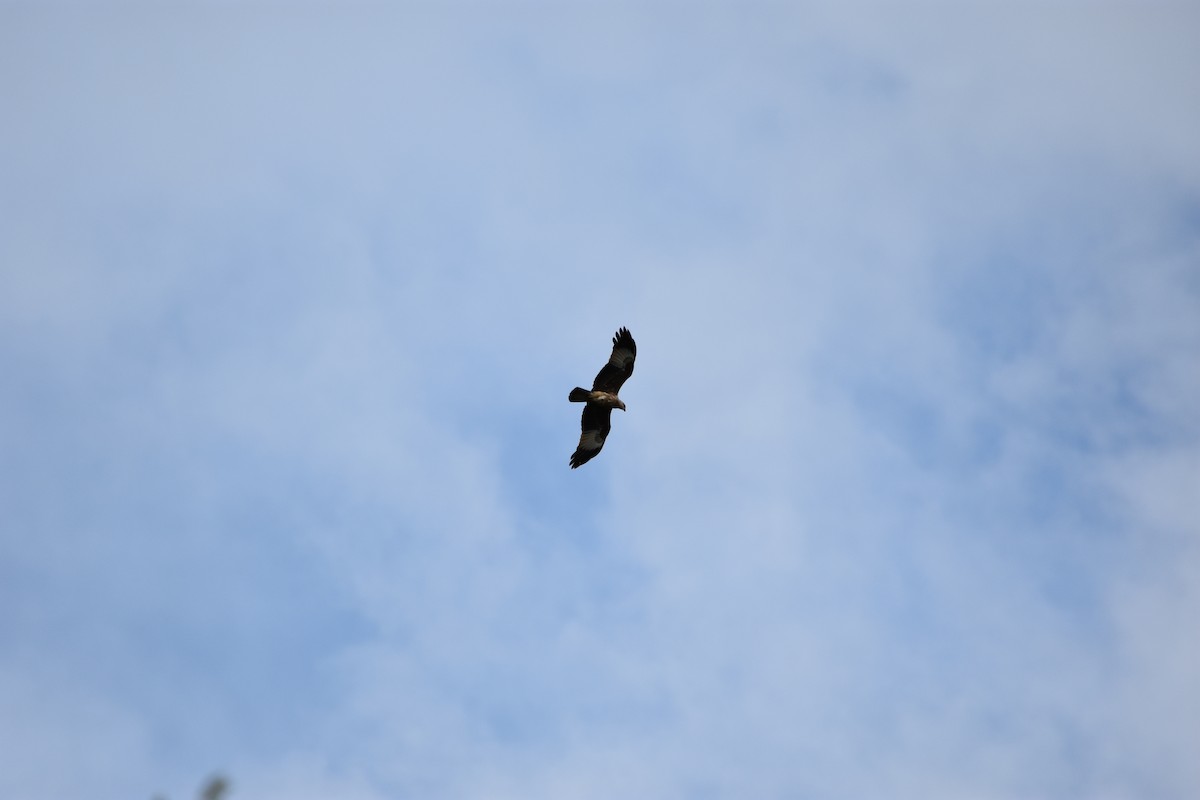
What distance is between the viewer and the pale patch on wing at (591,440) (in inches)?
1340

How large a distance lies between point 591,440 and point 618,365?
3.04m

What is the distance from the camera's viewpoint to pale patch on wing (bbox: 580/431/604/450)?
112ft

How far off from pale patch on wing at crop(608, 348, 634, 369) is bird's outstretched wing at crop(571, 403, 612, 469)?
1.76 meters

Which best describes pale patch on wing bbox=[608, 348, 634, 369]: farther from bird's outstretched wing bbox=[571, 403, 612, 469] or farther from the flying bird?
bird's outstretched wing bbox=[571, 403, 612, 469]

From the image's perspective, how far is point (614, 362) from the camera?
106ft

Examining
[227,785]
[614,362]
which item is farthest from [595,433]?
[227,785]

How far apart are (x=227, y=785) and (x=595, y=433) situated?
17309 mm

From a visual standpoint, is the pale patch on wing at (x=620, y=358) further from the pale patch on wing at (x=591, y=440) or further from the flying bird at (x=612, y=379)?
the pale patch on wing at (x=591, y=440)

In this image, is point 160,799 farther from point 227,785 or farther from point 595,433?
point 595,433

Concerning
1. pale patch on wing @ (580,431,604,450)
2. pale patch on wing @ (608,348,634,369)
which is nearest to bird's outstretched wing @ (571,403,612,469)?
pale patch on wing @ (580,431,604,450)

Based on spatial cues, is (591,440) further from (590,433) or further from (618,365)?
(618,365)

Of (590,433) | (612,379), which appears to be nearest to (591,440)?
(590,433)

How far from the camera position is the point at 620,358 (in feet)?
105

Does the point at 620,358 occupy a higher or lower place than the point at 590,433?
higher
